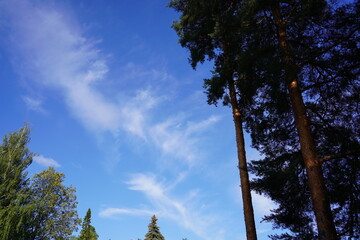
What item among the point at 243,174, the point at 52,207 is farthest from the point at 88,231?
the point at 243,174

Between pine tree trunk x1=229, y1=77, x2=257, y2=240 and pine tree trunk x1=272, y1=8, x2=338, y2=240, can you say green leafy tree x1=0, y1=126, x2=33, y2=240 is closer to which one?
pine tree trunk x1=229, y1=77, x2=257, y2=240

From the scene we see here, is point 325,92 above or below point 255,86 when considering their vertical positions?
below

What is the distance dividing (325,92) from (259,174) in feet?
12.6

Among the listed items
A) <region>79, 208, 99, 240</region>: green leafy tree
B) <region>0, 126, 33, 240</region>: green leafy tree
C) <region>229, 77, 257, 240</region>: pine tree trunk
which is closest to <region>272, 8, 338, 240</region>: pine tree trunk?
<region>229, 77, 257, 240</region>: pine tree trunk

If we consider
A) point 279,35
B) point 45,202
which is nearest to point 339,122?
point 279,35

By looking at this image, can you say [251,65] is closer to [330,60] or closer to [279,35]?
[279,35]

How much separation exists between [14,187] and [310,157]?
2175cm

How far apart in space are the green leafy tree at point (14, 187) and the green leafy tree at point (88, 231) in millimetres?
8703

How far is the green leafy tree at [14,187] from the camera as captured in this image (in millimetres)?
16125

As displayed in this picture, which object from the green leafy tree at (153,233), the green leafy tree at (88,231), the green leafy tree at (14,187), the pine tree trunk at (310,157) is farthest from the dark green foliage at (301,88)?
the green leafy tree at (153,233)

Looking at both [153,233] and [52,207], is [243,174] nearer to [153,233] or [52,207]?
[52,207]

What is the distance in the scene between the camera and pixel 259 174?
8023mm

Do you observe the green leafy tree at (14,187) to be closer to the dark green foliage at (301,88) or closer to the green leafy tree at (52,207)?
the green leafy tree at (52,207)

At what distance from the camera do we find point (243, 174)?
8.22 metres
